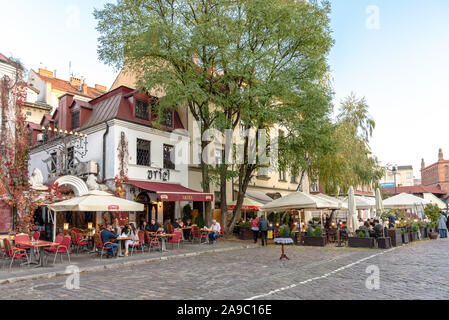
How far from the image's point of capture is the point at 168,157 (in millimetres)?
22844

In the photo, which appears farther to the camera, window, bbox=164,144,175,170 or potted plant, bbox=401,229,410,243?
window, bbox=164,144,175,170

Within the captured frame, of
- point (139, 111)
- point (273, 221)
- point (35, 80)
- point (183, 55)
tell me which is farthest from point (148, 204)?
point (35, 80)

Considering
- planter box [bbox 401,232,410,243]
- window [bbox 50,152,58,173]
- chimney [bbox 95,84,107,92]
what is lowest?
planter box [bbox 401,232,410,243]

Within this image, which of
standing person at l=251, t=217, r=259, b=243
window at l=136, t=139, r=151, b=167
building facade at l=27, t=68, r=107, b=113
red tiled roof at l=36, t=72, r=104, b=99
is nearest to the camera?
standing person at l=251, t=217, r=259, b=243

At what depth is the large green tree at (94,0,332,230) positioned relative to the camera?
18.5 metres

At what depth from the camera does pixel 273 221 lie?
28.6 metres

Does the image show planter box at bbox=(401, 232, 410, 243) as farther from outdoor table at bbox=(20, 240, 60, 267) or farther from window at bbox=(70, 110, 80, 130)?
window at bbox=(70, 110, 80, 130)

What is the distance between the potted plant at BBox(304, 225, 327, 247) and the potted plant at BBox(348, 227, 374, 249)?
4.29 ft

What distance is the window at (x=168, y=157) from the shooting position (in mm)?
22641

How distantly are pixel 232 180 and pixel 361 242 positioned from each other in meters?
10.2

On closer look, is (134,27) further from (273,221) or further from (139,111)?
(273,221)

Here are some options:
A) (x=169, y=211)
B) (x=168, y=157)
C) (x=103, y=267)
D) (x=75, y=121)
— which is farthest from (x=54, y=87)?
(x=103, y=267)

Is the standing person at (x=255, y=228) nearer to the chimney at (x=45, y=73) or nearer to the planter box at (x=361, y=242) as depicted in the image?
the planter box at (x=361, y=242)

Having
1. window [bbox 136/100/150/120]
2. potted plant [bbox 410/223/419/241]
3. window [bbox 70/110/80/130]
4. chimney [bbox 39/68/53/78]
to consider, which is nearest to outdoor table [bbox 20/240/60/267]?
window [bbox 136/100/150/120]
